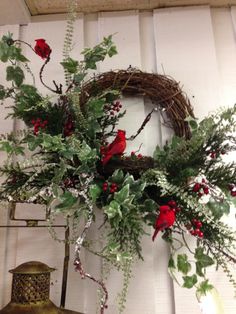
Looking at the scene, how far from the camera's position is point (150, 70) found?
133 cm

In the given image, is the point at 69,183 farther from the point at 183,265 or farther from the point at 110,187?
the point at 183,265

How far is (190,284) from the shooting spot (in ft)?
2.88

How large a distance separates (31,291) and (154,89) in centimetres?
76

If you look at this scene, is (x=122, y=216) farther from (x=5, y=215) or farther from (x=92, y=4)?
(x=92, y=4)

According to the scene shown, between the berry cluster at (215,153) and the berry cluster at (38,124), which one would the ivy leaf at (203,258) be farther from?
the berry cluster at (38,124)

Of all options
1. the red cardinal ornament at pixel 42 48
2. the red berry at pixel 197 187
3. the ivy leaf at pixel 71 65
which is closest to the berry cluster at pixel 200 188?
the red berry at pixel 197 187

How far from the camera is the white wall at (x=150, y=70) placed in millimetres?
1103

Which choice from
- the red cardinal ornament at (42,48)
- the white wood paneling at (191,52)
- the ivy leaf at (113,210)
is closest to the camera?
the ivy leaf at (113,210)

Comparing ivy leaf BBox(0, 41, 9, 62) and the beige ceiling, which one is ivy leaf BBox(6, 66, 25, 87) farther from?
the beige ceiling

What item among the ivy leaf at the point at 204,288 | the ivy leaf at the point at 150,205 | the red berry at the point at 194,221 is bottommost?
the ivy leaf at the point at 204,288

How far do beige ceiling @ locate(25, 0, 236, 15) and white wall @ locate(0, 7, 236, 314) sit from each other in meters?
0.03

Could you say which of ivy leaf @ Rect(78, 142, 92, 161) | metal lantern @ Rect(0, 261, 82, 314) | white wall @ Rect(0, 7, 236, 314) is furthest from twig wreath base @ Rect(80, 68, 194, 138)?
metal lantern @ Rect(0, 261, 82, 314)

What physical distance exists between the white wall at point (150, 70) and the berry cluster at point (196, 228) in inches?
11.2

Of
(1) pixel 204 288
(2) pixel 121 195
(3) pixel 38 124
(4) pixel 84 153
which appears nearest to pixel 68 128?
(3) pixel 38 124
